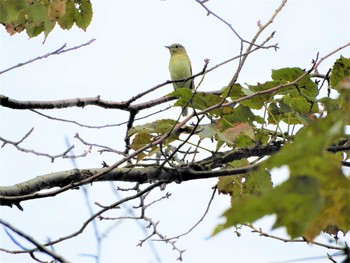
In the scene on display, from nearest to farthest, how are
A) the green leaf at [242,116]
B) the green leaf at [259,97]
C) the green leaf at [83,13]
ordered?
the green leaf at [259,97], the green leaf at [242,116], the green leaf at [83,13]

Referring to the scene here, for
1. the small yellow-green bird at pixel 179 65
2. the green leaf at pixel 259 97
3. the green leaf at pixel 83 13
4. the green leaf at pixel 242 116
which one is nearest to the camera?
the green leaf at pixel 259 97

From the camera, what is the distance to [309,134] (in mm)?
979

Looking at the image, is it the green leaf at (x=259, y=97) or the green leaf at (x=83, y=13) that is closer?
the green leaf at (x=259, y=97)

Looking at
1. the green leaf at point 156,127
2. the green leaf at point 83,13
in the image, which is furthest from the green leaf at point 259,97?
the green leaf at point 83,13

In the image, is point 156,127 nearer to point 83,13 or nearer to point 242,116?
A: point 242,116

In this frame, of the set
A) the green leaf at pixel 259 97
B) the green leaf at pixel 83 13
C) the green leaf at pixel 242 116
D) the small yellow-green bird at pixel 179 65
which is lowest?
the green leaf at pixel 242 116

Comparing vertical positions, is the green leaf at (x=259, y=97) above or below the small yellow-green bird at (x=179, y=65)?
below

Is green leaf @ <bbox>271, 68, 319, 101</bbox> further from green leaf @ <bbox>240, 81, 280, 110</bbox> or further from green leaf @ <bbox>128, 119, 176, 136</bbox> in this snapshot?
green leaf @ <bbox>128, 119, 176, 136</bbox>

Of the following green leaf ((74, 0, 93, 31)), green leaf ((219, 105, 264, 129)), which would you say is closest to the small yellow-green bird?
green leaf ((74, 0, 93, 31))

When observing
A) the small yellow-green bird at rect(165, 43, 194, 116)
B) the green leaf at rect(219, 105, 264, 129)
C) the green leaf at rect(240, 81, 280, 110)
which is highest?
the small yellow-green bird at rect(165, 43, 194, 116)

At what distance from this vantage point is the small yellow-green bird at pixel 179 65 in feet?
33.7

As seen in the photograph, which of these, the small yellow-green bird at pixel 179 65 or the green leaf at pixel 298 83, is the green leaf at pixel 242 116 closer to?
the green leaf at pixel 298 83

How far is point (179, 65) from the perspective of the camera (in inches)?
415

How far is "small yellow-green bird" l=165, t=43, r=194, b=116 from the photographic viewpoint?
10281 millimetres
